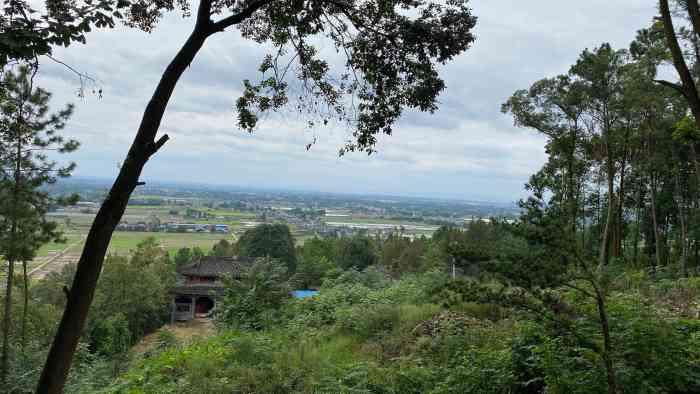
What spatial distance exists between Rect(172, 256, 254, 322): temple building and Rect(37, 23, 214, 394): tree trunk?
1952cm

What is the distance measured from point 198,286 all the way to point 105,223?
73.8ft

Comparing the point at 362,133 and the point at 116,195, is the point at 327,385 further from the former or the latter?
the point at 116,195

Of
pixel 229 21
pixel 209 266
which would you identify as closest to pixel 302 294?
pixel 209 266

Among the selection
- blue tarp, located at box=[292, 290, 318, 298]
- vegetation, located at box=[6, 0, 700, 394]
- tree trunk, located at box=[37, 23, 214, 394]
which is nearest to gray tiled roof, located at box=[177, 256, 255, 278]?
blue tarp, located at box=[292, 290, 318, 298]

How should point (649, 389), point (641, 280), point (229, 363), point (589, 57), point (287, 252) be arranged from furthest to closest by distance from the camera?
1. point (287, 252)
2. point (589, 57)
3. point (641, 280)
4. point (229, 363)
5. point (649, 389)

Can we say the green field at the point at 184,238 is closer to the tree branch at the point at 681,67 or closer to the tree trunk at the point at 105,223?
the tree trunk at the point at 105,223

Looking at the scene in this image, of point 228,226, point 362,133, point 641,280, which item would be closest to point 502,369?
point 362,133

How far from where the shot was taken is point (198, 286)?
24.3m

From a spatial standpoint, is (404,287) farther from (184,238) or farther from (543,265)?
(184,238)

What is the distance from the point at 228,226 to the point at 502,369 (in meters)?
61.3

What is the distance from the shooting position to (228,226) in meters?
63.0

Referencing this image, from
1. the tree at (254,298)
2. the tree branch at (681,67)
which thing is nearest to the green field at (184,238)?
the tree at (254,298)

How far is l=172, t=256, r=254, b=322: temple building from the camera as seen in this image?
78.0 feet

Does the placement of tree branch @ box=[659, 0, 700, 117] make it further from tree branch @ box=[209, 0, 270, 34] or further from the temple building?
the temple building
